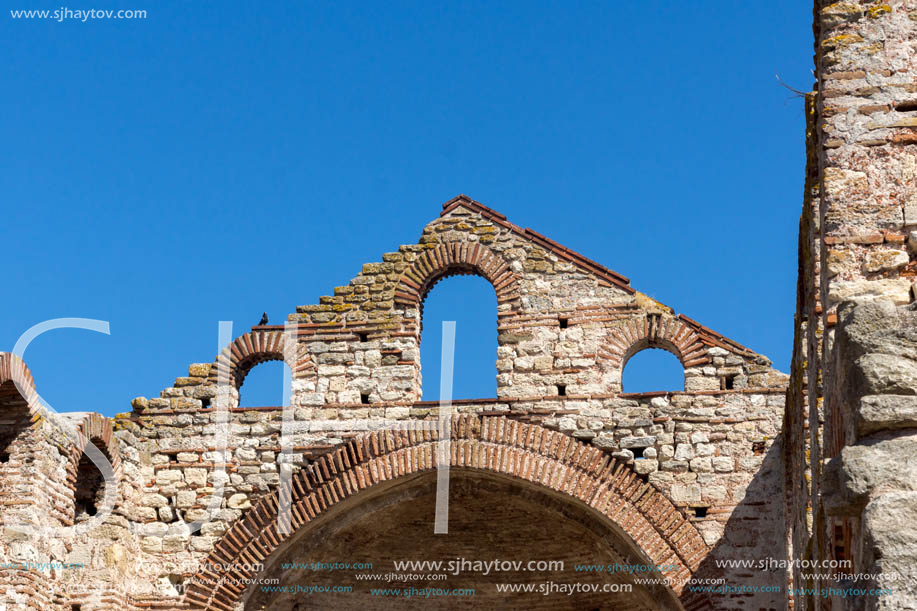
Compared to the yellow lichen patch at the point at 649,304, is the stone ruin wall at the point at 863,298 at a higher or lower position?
lower

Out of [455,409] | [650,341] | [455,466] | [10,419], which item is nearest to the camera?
[10,419]

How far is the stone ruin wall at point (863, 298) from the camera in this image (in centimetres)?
361

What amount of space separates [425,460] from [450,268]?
7.10 feet

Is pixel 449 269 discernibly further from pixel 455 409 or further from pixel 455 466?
pixel 455 466

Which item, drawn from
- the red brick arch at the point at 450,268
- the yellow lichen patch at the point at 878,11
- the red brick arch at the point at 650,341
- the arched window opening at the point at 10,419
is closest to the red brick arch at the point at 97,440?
the arched window opening at the point at 10,419

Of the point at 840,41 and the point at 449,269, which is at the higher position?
the point at 449,269

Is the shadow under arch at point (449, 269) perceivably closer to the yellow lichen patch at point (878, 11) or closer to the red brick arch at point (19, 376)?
the red brick arch at point (19, 376)

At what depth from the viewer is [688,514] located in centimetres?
1132

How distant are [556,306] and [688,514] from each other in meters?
2.47

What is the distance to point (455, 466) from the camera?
11.7 metres

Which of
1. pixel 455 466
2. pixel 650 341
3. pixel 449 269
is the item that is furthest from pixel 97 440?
pixel 650 341

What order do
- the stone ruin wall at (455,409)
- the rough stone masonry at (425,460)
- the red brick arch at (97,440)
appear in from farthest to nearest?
1. the red brick arch at (97,440)
2. the stone ruin wall at (455,409)
3. the rough stone masonry at (425,460)

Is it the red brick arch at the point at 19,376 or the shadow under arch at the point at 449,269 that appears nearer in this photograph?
the red brick arch at the point at 19,376

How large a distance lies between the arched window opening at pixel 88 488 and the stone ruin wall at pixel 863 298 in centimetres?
695
